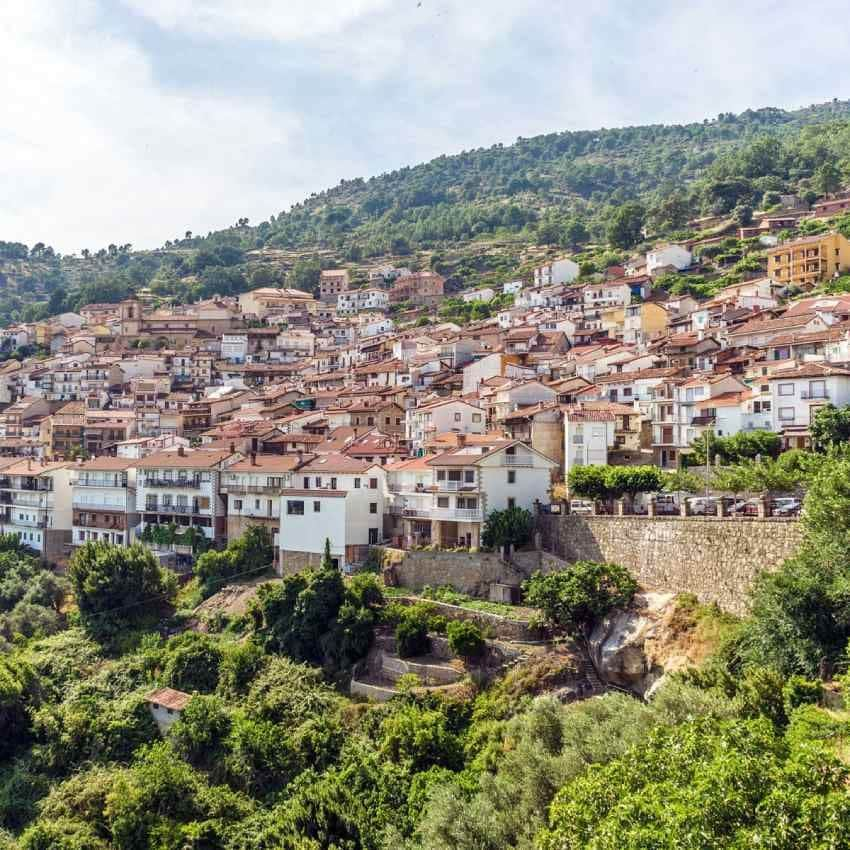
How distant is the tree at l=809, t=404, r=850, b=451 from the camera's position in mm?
35438

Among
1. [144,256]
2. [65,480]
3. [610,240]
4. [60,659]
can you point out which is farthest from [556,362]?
[144,256]

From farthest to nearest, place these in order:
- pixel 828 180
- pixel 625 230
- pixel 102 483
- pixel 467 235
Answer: pixel 467 235 < pixel 625 230 < pixel 828 180 < pixel 102 483

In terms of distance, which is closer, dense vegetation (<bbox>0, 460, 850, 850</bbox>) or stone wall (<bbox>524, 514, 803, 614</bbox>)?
dense vegetation (<bbox>0, 460, 850, 850</bbox>)

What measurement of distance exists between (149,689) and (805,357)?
1364 inches

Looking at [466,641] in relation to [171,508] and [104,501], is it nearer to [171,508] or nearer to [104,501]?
[171,508]

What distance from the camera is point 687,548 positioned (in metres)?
28.8

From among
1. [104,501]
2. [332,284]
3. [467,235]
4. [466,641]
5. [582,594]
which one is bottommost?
[466,641]

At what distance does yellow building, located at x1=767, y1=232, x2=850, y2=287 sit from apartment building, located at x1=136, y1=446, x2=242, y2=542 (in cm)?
4916

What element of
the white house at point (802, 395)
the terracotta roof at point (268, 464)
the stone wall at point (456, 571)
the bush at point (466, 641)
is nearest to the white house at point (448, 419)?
the terracotta roof at point (268, 464)

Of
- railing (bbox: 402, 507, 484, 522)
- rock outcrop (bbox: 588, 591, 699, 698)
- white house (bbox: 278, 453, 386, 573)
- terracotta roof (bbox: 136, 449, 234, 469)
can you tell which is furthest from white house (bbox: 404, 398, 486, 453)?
rock outcrop (bbox: 588, 591, 699, 698)

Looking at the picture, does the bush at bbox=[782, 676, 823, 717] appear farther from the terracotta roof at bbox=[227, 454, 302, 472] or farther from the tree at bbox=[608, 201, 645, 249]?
the tree at bbox=[608, 201, 645, 249]

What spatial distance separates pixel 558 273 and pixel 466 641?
74679 mm

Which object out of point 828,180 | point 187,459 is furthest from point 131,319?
point 828,180

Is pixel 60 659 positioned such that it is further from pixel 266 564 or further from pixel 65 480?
pixel 65 480
